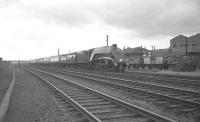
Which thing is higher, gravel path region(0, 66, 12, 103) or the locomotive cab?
the locomotive cab

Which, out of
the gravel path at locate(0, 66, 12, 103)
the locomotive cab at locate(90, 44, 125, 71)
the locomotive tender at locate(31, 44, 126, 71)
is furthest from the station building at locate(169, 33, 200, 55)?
the gravel path at locate(0, 66, 12, 103)

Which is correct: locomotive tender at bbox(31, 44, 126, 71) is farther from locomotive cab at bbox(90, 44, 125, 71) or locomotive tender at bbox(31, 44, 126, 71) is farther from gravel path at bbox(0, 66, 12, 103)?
gravel path at bbox(0, 66, 12, 103)

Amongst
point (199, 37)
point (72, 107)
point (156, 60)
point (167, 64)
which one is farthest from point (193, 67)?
point (199, 37)

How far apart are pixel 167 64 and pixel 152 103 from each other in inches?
1145

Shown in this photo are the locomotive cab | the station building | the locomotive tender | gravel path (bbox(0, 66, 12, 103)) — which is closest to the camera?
gravel path (bbox(0, 66, 12, 103))


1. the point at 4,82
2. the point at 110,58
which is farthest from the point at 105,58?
the point at 4,82

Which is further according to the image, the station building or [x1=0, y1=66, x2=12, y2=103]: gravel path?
the station building

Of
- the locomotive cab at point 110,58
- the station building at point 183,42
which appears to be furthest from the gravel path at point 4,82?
the station building at point 183,42

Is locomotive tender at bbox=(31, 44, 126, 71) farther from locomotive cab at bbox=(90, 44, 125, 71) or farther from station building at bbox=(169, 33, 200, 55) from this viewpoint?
station building at bbox=(169, 33, 200, 55)

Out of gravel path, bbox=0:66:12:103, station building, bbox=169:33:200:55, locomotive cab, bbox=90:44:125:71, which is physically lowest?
gravel path, bbox=0:66:12:103

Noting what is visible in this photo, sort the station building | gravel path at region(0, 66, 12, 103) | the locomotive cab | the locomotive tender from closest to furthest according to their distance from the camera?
gravel path at region(0, 66, 12, 103)
the locomotive cab
the locomotive tender
the station building

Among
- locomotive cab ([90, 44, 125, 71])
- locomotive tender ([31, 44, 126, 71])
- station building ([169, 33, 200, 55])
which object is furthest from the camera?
station building ([169, 33, 200, 55])

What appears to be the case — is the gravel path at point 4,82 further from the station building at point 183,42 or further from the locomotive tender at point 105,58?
the station building at point 183,42

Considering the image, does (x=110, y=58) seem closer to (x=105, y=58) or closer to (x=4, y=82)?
(x=105, y=58)
